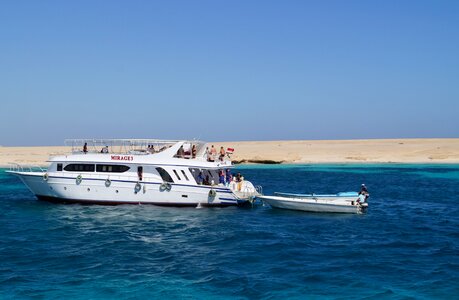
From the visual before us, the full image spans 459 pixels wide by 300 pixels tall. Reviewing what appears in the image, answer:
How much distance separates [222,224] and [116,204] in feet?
28.0

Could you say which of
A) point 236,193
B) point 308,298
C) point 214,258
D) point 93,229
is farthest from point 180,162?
point 308,298

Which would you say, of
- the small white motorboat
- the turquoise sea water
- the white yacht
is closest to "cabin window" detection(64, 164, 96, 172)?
the white yacht

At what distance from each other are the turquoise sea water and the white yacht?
0.82 m

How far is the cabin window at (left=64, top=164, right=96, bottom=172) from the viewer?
32.0 metres

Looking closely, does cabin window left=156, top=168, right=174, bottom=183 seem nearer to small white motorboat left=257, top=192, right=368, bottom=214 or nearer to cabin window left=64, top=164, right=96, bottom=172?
cabin window left=64, top=164, right=96, bottom=172

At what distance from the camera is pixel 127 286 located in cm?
1541

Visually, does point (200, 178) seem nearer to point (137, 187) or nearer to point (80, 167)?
point (137, 187)

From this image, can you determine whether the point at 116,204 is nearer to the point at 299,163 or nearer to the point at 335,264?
the point at 335,264

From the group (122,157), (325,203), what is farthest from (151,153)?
(325,203)

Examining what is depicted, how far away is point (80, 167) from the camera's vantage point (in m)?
32.1

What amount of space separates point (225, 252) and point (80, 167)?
15.5 m

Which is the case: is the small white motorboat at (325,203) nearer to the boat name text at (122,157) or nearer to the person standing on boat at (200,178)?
the person standing on boat at (200,178)

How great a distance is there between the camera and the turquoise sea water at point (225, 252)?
15359 millimetres

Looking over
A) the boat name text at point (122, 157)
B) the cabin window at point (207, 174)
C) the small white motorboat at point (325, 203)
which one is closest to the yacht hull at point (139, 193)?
the cabin window at point (207, 174)
